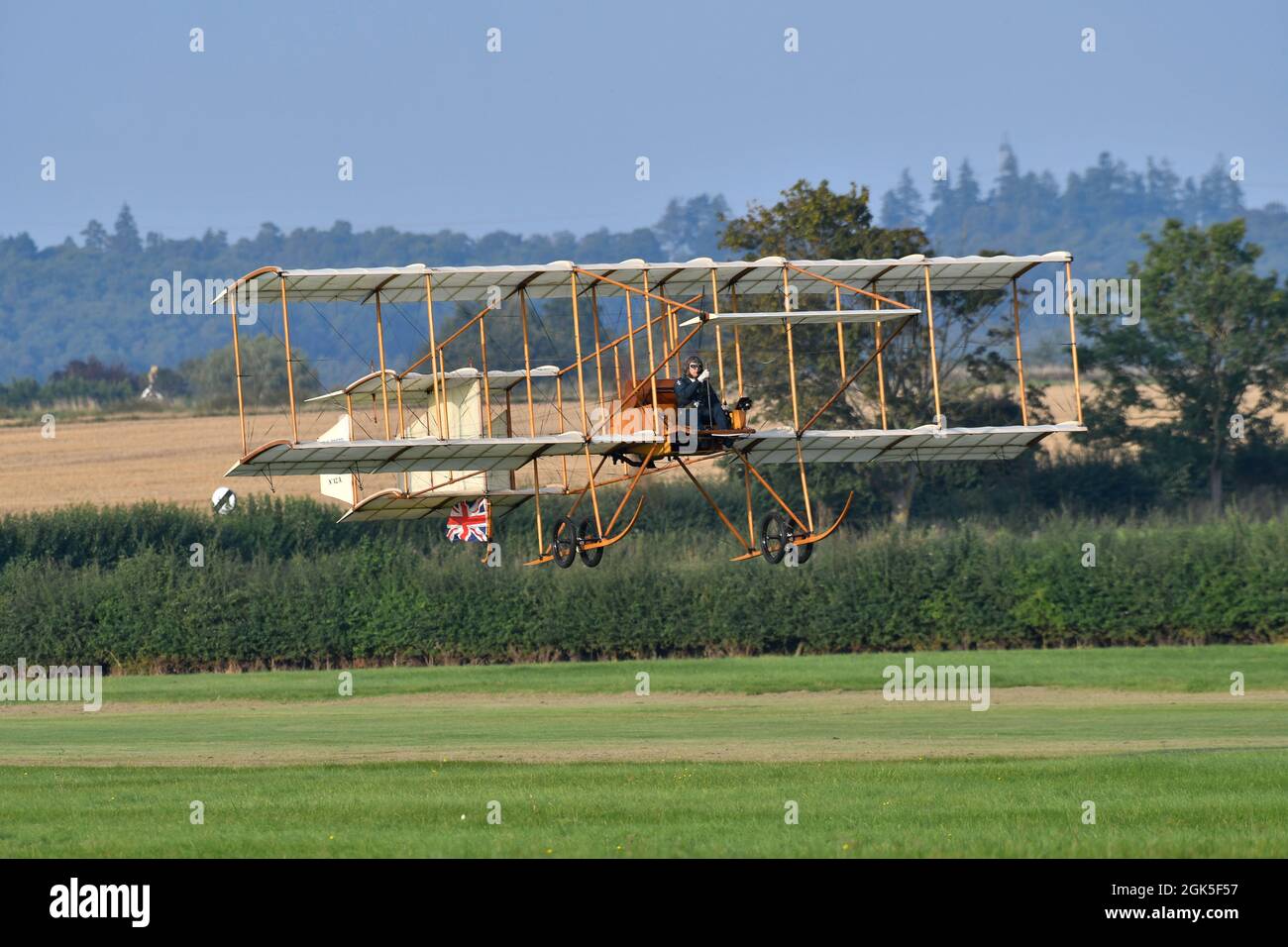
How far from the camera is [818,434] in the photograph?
968 inches

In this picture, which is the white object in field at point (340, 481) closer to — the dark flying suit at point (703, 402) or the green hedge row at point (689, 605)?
the dark flying suit at point (703, 402)

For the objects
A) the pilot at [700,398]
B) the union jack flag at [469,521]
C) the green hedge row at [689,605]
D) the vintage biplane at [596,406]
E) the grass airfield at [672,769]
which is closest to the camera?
the grass airfield at [672,769]

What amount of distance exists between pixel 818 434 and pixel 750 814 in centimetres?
879

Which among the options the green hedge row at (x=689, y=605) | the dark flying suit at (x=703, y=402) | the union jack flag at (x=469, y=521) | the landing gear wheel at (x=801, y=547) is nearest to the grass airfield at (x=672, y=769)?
the landing gear wheel at (x=801, y=547)

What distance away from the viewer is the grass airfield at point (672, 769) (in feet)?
49.6

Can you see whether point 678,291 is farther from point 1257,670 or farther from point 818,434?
point 1257,670

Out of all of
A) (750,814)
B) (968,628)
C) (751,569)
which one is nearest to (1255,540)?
(968,628)

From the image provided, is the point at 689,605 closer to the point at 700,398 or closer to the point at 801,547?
the point at 801,547

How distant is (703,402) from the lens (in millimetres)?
23906

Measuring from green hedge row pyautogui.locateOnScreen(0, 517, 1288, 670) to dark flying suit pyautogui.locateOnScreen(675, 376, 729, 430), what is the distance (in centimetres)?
2430

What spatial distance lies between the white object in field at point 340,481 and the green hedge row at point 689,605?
19.1 meters

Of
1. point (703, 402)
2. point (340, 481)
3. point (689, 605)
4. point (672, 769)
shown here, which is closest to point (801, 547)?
point (703, 402)

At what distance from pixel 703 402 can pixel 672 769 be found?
5247mm

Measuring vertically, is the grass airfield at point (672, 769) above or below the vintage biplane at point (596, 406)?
below
